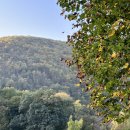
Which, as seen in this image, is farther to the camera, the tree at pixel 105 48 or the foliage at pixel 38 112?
the foliage at pixel 38 112

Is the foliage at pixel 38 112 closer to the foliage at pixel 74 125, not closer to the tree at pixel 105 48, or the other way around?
the foliage at pixel 74 125

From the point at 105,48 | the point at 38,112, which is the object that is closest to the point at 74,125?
the point at 38,112

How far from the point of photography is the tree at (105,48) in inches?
458

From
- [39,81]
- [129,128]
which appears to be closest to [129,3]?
[129,128]

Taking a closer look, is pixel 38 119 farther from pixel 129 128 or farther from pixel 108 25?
pixel 108 25

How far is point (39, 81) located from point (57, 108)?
104241 mm

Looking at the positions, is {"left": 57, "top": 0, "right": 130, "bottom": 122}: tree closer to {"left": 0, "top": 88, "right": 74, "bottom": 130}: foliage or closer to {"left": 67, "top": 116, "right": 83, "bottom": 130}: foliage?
{"left": 67, "top": 116, "right": 83, "bottom": 130}: foliage

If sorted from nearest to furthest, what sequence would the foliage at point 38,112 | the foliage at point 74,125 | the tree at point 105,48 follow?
1. the tree at point 105,48
2. the foliage at point 74,125
3. the foliage at point 38,112

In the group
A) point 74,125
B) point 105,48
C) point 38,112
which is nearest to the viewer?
point 105,48

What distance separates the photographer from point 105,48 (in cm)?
1209

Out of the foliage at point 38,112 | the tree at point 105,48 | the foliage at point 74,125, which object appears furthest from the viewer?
the foliage at point 38,112

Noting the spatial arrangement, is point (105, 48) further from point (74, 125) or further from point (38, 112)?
point (38, 112)

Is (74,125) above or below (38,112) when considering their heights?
above

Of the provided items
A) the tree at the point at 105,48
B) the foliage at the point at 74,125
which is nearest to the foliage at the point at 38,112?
the foliage at the point at 74,125
